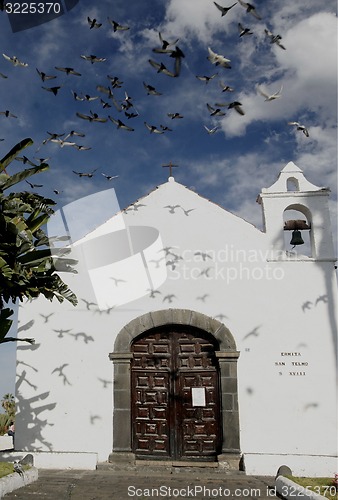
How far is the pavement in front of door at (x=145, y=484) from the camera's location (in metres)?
7.12

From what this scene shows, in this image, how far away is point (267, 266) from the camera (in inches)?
399

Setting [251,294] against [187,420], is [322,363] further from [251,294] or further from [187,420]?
[187,420]

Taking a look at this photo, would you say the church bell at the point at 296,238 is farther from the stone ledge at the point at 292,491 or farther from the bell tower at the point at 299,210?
the stone ledge at the point at 292,491

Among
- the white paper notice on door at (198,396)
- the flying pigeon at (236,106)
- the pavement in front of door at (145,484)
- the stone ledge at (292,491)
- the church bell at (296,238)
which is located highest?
the flying pigeon at (236,106)

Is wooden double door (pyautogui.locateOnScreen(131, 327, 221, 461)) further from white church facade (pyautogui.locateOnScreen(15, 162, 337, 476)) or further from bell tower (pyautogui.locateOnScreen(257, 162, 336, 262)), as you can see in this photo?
bell tower (pyautogui.locateOnScreen(257, 162, 336, 262))

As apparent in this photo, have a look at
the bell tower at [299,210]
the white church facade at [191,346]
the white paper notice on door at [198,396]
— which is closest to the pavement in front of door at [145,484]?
Answer: the white church facade at [191,346]

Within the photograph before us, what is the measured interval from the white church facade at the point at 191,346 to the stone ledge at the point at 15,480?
126 centimetres

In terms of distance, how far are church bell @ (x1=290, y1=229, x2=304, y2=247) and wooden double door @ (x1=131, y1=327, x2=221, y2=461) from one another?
2901mm

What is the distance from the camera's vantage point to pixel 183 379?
9.80 m

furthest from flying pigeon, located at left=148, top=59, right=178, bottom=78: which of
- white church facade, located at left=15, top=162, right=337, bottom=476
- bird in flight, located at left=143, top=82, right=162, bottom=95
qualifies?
white church facade, located at left=15, top=162, right=337, bottom=476

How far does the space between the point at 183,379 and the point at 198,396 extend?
457 millimetres

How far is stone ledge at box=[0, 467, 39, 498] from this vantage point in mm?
7016

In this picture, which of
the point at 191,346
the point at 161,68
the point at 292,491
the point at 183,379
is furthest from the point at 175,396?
the point at 161,68

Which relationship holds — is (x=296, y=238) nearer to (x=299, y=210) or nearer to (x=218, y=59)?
(x=299, y=210)
